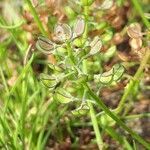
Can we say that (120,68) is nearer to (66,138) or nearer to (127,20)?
(66,138)

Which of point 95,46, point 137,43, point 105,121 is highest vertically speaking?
point 95,46

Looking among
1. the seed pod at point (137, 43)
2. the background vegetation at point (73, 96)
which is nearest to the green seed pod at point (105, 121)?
the background vegetation at point (73, 96)

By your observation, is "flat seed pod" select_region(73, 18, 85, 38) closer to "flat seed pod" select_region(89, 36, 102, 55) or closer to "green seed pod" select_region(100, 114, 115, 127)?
"flat seed pod" select_region(89, 36, 102, 55)

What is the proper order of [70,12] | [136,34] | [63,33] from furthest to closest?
[70,12] → [136,34] → [63,33]

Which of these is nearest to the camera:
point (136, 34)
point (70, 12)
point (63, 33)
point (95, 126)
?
point (63, 33)

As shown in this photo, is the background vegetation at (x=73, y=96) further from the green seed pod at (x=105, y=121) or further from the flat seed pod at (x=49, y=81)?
the flat seed pod at (x=49, y=81)

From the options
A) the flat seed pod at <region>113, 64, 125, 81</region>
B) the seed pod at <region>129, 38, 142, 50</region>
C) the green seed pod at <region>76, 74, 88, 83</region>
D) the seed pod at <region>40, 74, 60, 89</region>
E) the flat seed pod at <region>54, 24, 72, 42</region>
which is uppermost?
the flat seed pod at <region>54, 24, 72, 42</region>

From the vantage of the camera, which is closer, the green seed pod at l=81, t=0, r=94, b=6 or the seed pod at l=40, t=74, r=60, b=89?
the seed pod at l=40, t=74, r=60, b=89

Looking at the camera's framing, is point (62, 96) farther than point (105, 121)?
No

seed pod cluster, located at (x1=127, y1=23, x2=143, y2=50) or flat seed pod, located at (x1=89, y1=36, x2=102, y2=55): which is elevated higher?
flat seed pod, located at (x1=89, y1=36, x2=102, y2=55)

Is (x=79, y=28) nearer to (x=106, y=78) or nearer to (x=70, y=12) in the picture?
(x=106, y=78)

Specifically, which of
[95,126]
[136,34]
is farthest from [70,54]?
[95,126]

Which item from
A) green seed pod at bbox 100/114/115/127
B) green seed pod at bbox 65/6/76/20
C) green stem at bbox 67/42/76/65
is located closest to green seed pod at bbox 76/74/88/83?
green stem at bbox 67/42/76/65
